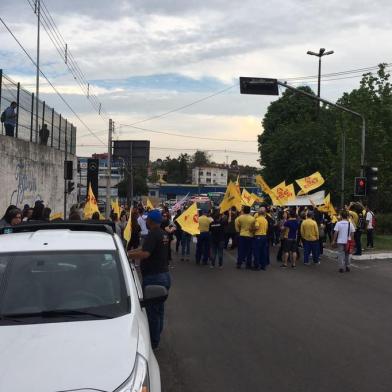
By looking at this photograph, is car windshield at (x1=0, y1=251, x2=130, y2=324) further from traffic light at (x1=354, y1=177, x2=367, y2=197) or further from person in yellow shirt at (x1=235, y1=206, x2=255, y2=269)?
traffic light at (x1=354, y1=177, x2=367, y2=197)

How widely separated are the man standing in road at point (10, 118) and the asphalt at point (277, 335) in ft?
27.3

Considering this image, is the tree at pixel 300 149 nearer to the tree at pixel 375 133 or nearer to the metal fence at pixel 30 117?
the tree at pixel 375 133

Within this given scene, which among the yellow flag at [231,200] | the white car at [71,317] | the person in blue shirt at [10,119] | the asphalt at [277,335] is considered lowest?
the asphalt at [277,335]

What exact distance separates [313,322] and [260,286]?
3.86 m

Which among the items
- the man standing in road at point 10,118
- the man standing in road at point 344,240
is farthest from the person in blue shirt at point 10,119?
the man standing in road at point 344,240

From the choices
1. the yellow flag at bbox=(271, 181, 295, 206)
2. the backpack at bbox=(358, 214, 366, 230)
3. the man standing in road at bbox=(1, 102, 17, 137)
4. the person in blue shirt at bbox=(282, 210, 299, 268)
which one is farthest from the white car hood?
the yellow flag at bbox=(271, 181, 295, 206)

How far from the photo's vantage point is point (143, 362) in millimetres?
3633

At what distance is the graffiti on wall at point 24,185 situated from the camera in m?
19.5

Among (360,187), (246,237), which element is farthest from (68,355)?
(360,187)

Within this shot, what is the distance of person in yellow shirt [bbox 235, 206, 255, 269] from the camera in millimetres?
16156

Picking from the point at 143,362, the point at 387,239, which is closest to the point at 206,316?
the point at 143,362

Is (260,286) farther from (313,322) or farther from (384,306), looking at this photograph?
(313,322)

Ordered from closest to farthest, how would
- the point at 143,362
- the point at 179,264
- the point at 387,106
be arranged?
the point at 143,362 → the point at 179,264 → the point at 387,106

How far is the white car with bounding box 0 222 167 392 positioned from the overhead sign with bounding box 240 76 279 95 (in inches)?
524
